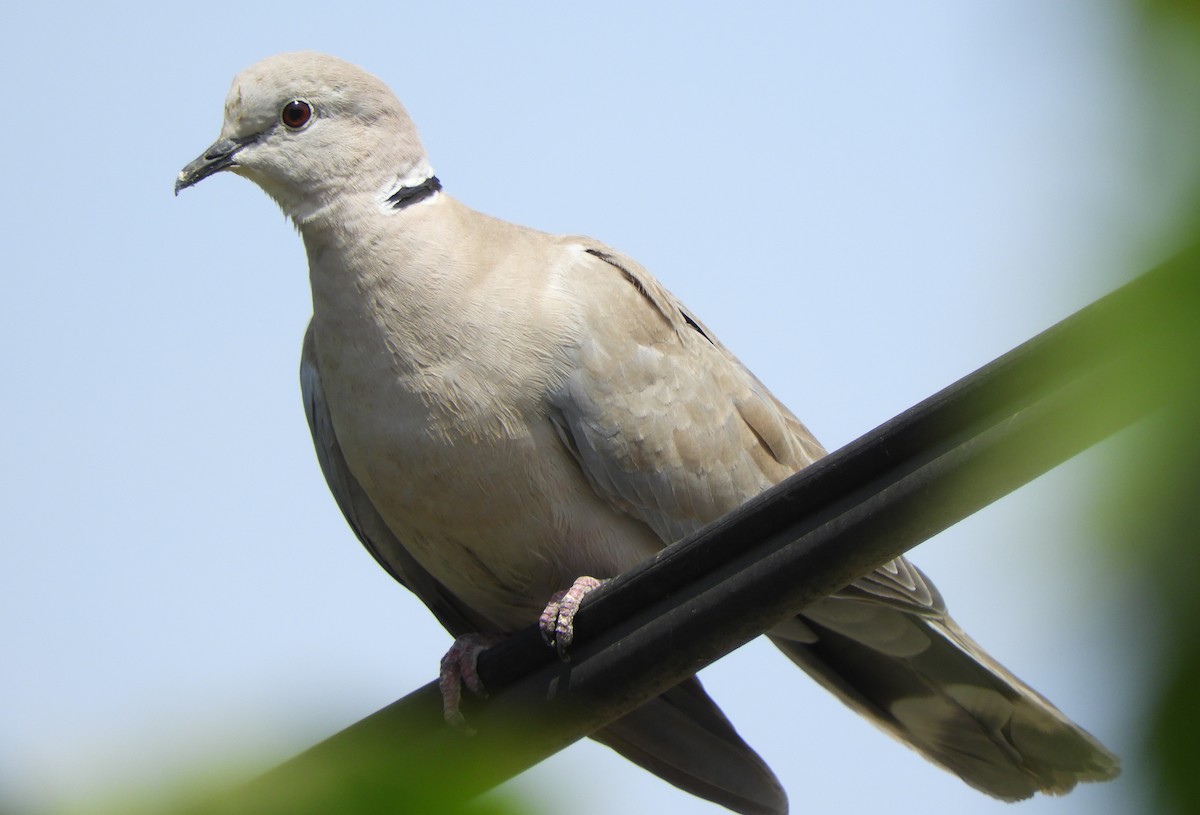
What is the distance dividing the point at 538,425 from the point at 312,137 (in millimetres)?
1245

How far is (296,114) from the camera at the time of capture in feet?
14.6

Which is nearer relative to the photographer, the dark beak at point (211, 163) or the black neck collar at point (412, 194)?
the black neck collar at point (412, 194)

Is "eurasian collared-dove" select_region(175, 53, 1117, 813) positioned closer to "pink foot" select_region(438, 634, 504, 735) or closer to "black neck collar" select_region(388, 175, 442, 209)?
"black neck collar" select_region(388, 175, 442, 209)

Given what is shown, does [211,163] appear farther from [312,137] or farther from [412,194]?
[412,194]

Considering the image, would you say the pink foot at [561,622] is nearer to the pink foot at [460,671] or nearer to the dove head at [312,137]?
the pink foot at [460,671]

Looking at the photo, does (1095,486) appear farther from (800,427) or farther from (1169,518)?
(800,427)

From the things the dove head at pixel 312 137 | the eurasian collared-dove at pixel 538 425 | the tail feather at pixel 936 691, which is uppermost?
the dove head at pixel 312 137

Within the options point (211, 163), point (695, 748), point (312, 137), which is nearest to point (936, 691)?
point (695, 748)

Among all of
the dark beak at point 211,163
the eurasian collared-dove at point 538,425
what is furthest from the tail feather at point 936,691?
the dark beak at point 211,163

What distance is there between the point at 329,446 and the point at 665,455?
1157 mm

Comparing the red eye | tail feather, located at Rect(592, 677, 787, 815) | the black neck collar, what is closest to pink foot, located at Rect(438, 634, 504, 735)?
tail feather, located at Rect(592, 677, 787, 815)

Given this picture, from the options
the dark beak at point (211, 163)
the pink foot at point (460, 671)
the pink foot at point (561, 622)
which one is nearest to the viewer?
the pink foot at point (561, 622)

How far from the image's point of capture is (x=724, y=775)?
13.8 ft

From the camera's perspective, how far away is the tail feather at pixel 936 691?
4027 mm
